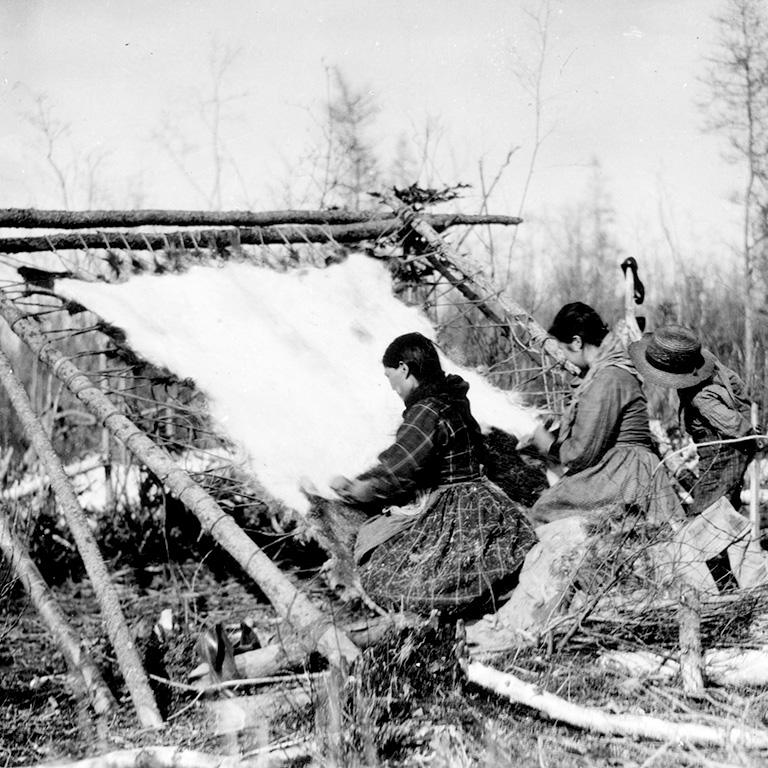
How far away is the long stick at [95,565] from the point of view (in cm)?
354

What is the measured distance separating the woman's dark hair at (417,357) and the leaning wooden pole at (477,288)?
2.10 metres

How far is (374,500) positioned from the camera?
13.6 feet

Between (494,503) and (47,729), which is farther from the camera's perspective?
(494,503)

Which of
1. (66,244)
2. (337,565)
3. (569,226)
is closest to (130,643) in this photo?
(337,565)

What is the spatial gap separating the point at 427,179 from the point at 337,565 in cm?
845

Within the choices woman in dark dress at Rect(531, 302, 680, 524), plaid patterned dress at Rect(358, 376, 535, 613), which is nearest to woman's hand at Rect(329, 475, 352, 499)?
plaid patterned dress at Rect(358, 376, 535, 613)

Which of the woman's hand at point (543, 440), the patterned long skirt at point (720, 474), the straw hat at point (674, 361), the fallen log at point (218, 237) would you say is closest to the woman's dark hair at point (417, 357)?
the woman's hand at point (543, 440)

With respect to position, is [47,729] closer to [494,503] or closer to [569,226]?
[494,503]

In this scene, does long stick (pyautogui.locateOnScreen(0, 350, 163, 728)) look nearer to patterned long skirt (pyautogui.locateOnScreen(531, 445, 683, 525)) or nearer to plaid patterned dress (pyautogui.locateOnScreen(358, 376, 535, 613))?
plaid patterned dress (pyautogui.locateOnScreen(358, 376, 535, 613))

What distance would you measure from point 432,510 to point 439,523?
75 mm

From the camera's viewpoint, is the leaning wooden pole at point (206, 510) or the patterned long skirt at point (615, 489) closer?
the leaning wooden pole at point (206, 510)

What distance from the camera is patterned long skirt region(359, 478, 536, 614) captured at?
4.05 meters

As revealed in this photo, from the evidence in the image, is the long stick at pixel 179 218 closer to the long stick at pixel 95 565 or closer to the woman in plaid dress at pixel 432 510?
the long stick at pixel 95 565

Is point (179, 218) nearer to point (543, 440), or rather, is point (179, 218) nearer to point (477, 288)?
point (477, 288)
